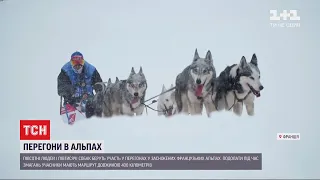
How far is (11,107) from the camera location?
3852 millimetres

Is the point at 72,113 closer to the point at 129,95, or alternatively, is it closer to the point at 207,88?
the point at 129,95

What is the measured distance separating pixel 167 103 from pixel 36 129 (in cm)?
131

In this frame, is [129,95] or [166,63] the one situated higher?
[166,63]

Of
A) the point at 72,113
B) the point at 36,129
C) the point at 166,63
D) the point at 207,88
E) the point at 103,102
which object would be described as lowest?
the point at 36,129

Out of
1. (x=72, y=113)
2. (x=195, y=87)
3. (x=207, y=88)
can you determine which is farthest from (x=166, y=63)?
(x=72, y=113)

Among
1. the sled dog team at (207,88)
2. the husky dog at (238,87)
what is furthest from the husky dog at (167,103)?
the husky dog at (238,87)

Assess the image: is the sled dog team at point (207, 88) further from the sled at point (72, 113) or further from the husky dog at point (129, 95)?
the sled at point (72, 113)

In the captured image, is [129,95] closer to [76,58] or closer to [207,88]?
[76,58]

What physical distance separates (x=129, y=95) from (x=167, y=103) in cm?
38

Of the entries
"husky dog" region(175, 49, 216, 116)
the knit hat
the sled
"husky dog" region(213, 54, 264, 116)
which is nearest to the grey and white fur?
the sled

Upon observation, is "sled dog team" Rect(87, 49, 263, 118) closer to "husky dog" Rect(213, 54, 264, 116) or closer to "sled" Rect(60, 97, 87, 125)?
"husky dog" Rect(213, 54, 264, 116)

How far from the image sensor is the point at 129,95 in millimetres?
3840

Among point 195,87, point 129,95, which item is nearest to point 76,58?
point 129,95

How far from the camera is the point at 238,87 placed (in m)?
3.79
